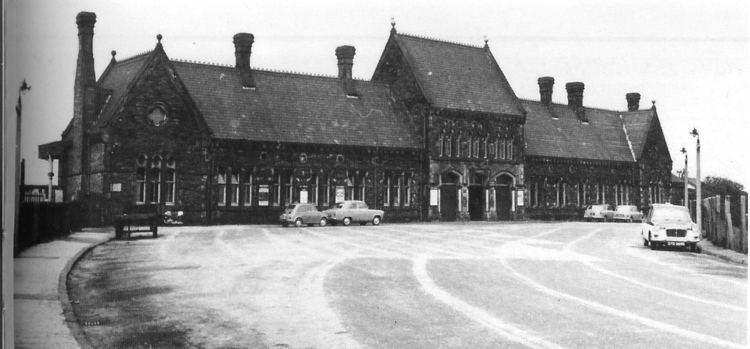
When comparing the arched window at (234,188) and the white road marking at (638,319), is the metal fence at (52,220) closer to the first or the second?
the white road marking at (638,319)

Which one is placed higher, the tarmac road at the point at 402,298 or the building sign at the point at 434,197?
the building sign at the point at 434,197

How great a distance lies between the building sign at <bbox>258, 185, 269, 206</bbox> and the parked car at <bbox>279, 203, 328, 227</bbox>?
74.1 inches

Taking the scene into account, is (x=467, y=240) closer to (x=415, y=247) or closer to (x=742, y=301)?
(x=415, y=247)

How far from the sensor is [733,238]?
77.7 ft

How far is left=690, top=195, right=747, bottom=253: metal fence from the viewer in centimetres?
2219

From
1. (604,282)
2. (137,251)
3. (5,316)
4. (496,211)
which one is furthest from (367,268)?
(496,211)

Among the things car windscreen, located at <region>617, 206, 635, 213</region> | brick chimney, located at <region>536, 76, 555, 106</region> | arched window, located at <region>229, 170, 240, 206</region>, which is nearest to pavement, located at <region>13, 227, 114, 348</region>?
arched window, located at <region>229, 170, 240, 206</region>

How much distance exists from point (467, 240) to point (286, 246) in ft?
23.4

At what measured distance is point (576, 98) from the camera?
62.9 metres

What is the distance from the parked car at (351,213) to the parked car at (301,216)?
2.62 feet

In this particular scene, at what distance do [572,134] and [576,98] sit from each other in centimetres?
467

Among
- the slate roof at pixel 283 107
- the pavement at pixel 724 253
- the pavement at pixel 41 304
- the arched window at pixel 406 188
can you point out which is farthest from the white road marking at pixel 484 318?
the arched window at pixel 406 188

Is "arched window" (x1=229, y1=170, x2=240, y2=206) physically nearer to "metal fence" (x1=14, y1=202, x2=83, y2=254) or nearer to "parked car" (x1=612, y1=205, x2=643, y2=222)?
"metal fence" (x1=14, y1=202, x2=83, y2=254)

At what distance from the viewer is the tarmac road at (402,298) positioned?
9.48m
